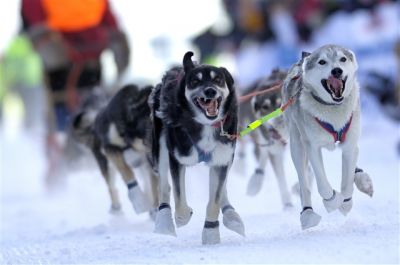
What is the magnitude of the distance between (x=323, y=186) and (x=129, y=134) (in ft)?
4.42

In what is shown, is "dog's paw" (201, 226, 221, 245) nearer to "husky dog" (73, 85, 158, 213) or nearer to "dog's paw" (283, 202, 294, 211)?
"husky dog" (73, 85, 158, 213)

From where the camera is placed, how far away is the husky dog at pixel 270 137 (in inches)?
187

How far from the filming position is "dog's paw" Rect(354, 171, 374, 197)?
157 inches

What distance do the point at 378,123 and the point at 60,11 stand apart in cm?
364

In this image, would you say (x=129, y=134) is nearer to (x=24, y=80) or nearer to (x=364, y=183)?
(x=364, y=183)

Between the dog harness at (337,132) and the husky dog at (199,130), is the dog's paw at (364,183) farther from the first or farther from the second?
the husky dog at (199,130)

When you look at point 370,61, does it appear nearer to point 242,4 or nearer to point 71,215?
point 242,4

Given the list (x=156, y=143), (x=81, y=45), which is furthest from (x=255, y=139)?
(x=81, y=45)

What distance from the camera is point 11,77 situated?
13781 mm

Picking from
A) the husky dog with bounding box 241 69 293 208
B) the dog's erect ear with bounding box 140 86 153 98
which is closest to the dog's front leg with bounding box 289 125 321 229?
the husky dog with bounding box 241 69 293 208

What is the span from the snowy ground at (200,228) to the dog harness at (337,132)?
40cm

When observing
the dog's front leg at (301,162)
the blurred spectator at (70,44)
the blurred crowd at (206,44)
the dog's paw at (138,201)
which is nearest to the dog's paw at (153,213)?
the dog's paw at (138,201)

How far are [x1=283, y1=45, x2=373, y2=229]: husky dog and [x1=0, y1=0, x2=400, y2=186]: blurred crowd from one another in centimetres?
225

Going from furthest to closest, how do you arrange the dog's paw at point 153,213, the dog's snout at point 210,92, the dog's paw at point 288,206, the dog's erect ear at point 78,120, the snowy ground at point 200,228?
the dog's erect ear at point 78,120, the dog's paw at point 288,206, the dog's paw at point 153,213, the dog's snout at point 210,92, the snowy ground at point 200,228
